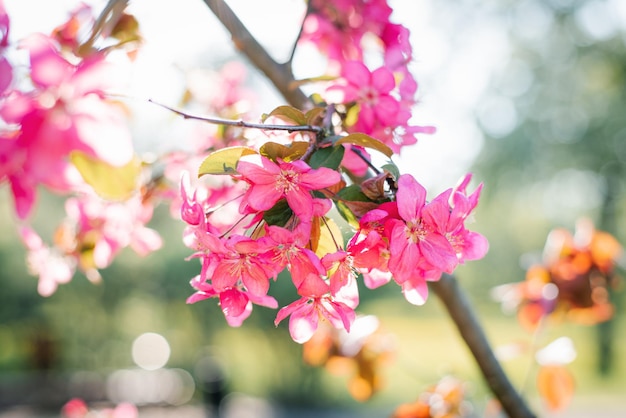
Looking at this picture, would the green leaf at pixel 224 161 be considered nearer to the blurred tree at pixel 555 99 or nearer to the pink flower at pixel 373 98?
the pink flower at pixel 373 98

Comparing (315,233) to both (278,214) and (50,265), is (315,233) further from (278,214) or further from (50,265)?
(50,265)

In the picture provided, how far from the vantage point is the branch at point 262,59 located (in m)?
0.81

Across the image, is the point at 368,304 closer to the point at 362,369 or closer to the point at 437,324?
the point at 362,369

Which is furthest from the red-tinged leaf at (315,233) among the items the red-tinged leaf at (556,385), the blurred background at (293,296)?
the blurred background at (293,296)

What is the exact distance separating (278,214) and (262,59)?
14.4 inches

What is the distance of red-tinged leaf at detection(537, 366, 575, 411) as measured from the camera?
1211mm

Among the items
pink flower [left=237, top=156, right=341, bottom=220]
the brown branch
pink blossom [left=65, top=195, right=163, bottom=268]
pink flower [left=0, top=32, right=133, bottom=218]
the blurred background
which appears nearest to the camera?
pink flower [left=0, top=32, right=133, bottom=218]

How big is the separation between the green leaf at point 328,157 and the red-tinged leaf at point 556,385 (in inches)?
33.6

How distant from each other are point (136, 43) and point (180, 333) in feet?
23.9

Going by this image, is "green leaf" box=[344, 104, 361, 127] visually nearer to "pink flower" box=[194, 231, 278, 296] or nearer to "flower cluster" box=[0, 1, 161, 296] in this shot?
"pink flower" box=[194, 231, 278, 296]

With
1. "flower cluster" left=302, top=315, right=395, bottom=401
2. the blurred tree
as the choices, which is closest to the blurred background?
the blurred tree

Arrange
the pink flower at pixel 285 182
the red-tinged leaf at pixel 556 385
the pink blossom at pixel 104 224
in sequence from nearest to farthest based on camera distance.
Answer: the pink flower at pixel 285 182 < the pink blossom at pixel 104 224 < the red-tinged leaf at pixel 556 385

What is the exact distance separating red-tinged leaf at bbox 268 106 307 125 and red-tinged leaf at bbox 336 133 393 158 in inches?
2.2

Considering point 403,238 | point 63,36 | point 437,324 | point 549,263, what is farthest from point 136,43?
point 437,324
